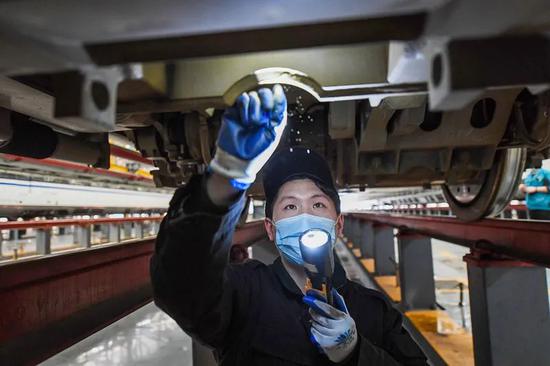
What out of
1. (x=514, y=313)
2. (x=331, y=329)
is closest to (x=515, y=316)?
(x=514, y=313)

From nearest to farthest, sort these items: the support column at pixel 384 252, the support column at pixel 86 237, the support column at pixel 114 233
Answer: the support column at pixel 86 237, the support column at pixel 384 252, the support column at pixel 114 233

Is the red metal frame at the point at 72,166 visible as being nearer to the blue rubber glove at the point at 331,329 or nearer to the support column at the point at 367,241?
the blue rubber glove at the point at 331,329

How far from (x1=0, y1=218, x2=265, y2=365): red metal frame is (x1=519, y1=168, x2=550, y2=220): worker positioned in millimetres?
3721

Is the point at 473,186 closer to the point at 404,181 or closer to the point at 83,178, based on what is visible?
the point at 404,181

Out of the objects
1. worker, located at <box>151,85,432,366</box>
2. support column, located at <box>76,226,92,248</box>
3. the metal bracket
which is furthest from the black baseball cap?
support column, located at <box>76,226,92,248</box>

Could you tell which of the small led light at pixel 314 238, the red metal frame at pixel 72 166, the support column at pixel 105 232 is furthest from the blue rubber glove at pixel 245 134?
the support column at pixel 105 232

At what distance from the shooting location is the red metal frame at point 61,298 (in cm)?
103

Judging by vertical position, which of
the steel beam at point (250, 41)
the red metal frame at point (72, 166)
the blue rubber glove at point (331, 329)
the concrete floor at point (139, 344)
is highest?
the red metal frame at point (72, 166)

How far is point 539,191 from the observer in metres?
3.68

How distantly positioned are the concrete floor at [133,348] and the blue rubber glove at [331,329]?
2.82 meters

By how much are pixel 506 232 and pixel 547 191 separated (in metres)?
2.01

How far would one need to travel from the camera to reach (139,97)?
44.8 inches

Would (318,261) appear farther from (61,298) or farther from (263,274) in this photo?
(61,298)

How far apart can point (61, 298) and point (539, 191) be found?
411 cm
